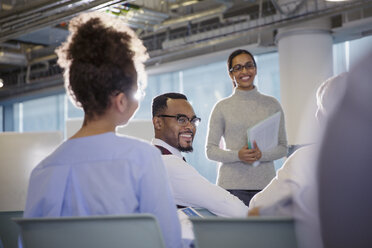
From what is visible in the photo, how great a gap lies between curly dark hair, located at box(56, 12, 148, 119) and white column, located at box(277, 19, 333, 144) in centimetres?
475

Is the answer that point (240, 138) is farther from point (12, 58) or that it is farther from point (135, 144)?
point (12, 58)

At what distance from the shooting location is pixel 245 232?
111cm

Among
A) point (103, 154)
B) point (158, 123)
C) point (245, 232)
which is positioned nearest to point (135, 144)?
point (103, 154)

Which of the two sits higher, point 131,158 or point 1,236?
point 131,158

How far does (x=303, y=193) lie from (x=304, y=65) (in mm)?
5330

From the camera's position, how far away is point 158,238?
1.11 metres

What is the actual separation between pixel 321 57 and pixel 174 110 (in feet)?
13.6

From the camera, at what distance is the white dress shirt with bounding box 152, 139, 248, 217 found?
1759 millimetres

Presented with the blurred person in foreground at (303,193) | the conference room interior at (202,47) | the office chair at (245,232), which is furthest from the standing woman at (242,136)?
the office chair at (245,232)

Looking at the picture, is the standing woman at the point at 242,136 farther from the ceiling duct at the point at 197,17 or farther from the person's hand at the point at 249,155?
the ceiling duct at the point at 197,17

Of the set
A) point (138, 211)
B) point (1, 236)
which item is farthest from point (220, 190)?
point (1, 236)

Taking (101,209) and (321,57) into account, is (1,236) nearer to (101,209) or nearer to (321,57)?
(101,209)

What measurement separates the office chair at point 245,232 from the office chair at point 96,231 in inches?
4.0

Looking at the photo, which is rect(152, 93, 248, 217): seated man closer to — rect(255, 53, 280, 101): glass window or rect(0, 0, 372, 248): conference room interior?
rect(0, 0, 372, 248): conference room interior
